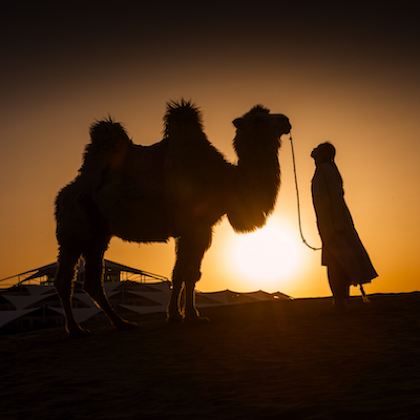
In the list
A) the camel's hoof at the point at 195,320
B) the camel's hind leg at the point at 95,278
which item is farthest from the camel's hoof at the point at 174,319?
the camel's hind leg at the point at 95,278

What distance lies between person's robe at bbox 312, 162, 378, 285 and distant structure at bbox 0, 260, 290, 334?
109ft

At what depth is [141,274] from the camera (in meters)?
72.4

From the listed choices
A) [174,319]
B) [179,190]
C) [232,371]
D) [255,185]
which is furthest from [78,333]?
[232,371]

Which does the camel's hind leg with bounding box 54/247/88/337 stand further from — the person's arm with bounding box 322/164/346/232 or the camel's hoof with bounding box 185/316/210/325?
the person's arm with bounding box 322/164/346/232

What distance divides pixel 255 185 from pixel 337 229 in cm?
147

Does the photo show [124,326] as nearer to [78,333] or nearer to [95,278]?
[78,333]

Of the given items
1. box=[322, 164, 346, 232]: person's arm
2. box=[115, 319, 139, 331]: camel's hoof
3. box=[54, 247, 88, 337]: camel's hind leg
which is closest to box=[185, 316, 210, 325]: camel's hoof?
box=[115, 319, 139, 331]: camel's hoof

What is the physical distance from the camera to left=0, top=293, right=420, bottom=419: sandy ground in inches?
162

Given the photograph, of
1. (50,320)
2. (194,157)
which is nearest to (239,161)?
(194,157)

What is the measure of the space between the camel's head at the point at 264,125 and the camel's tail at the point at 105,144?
1595mm

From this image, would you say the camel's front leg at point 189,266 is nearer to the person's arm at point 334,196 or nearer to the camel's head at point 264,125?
the camel's head at point 264,125

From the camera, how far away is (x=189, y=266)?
8312 millimetres

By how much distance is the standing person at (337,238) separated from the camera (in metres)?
8.86

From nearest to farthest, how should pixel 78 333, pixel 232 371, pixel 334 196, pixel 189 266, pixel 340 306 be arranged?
pixel 232 371 → pixel 189 266 → pixel 78 333 → pixel 340 306 → pixel 334 196
